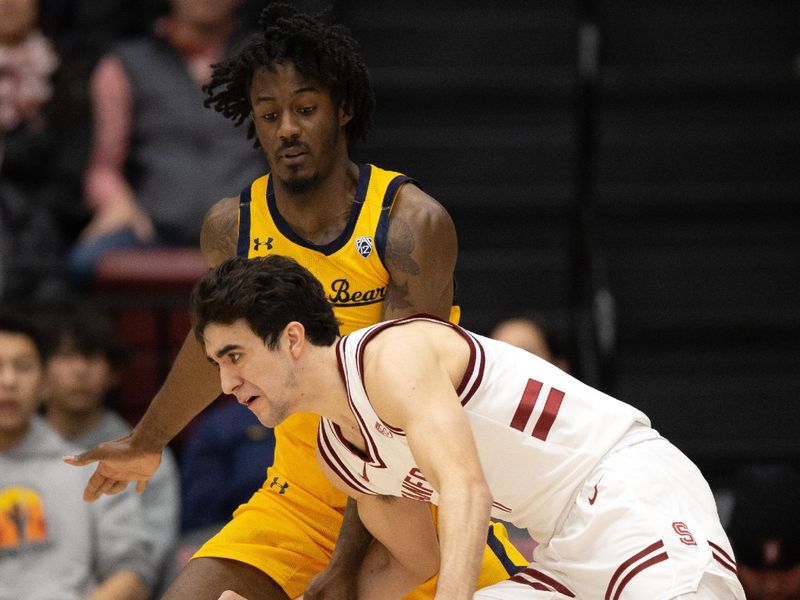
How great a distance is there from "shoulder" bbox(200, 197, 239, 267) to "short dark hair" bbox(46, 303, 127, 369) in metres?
2.24

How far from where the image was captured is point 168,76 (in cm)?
785

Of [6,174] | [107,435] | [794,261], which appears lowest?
[107,435]

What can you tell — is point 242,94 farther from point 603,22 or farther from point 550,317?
point 603,22

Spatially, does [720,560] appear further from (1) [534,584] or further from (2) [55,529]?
(2) [55,529]

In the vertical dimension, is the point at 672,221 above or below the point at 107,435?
above

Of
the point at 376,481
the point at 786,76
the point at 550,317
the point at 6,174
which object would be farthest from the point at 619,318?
the point at 376,481

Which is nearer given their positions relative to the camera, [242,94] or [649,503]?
[649,503]

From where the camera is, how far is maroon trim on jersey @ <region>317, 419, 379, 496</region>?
412 cm

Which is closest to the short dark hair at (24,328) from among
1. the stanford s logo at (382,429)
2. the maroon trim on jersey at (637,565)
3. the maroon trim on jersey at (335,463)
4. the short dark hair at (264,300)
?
the maroon trim on jersey at (335,463)

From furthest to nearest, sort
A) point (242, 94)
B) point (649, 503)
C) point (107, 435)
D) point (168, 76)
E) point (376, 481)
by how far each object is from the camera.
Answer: point (168, 76) → point (107, 435) → point (242, 94) → point (376, 481) → point (649, 503)

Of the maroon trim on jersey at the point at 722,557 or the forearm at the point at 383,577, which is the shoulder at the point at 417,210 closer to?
the forearm at the point at 383,577

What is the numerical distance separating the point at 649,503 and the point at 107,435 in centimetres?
354

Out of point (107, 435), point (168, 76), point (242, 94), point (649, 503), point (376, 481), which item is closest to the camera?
point (649, 503)

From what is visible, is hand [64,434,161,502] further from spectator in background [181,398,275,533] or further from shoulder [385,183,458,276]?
spectator in background [181,398,275,533]
